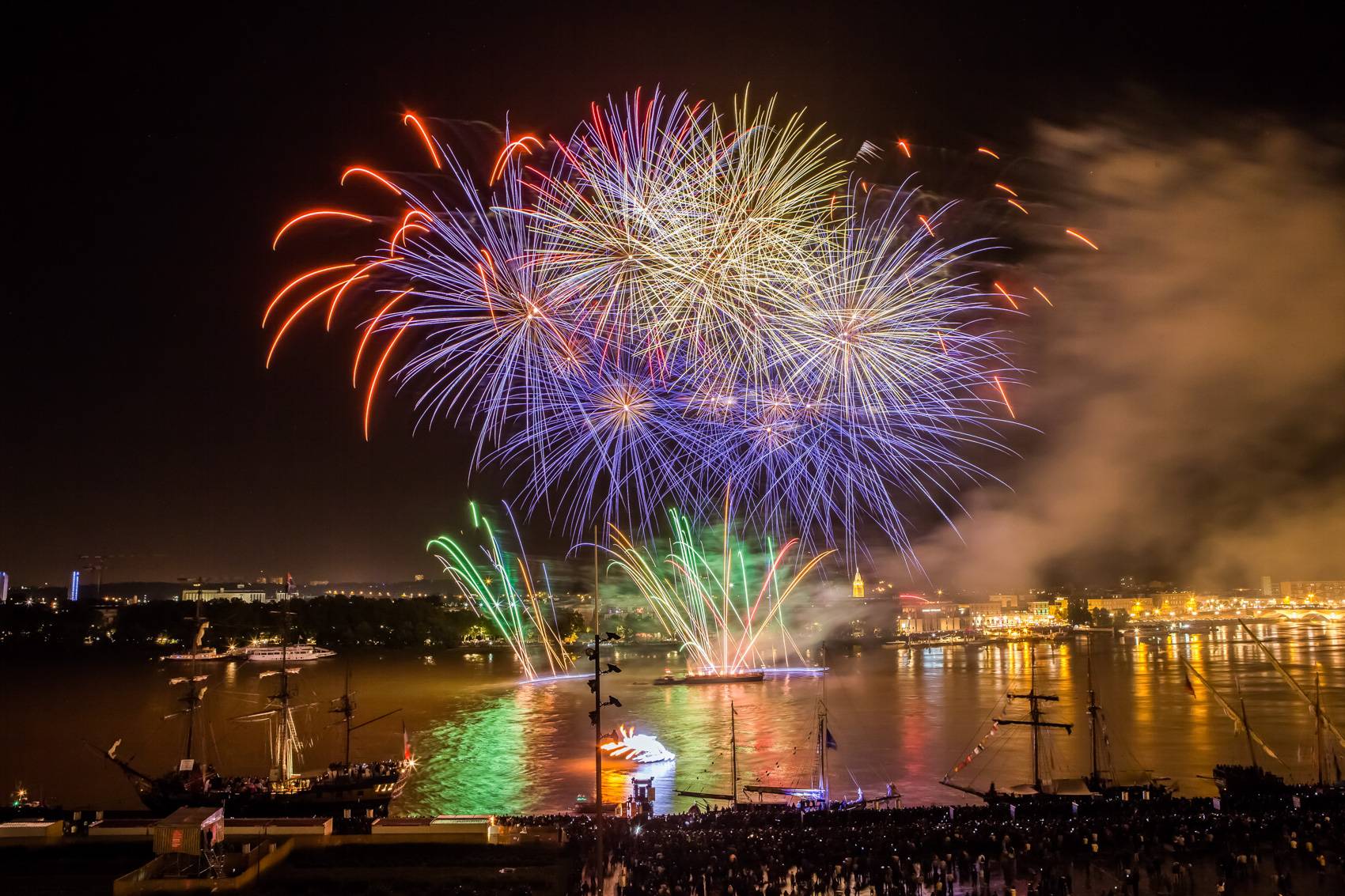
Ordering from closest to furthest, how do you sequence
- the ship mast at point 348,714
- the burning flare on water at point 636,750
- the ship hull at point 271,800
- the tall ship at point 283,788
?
the ship hull at point 271,800, the tall ship at point 283,788, the ship mast at point 348,714, the burning flare on water at point 636,750

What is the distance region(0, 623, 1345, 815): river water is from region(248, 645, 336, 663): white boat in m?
6.86

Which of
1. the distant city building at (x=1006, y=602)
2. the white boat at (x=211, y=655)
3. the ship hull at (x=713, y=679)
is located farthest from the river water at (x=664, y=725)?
the distant city building at (x=1006, y=602)

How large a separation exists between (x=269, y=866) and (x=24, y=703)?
30.5 metres

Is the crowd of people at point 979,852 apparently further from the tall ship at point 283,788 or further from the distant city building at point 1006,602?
the distant city building at point 1006,602

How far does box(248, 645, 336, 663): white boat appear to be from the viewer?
5779 cm

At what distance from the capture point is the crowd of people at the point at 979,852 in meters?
9.70

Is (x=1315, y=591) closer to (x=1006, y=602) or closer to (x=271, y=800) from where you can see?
(x=1006, y=602)

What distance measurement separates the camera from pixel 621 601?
7869cm

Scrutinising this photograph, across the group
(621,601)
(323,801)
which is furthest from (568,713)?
(621,601)

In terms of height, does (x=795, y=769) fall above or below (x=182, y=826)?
below

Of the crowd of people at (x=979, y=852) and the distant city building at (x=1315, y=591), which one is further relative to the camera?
the distant city building at (x=1315, y=591)

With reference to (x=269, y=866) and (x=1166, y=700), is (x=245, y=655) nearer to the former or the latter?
(x=1166, y=700)

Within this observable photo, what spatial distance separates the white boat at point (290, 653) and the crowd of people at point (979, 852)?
49718mm

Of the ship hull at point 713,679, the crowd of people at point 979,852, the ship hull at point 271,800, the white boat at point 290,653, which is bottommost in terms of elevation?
the white boat at point 290,653
